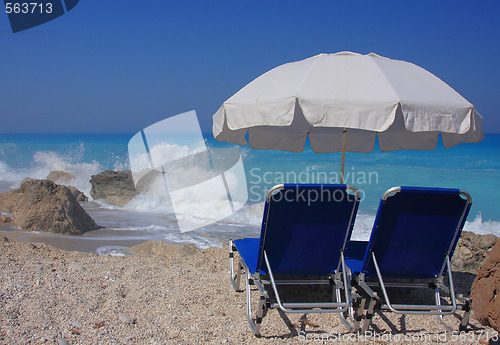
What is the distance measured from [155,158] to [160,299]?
18.1 m

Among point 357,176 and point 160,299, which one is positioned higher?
point 160,299

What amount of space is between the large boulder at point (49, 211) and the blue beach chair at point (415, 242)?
5013 millimetres

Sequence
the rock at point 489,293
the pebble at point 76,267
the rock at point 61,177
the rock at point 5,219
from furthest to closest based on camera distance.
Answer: the rock at point 61,177 → the rock at point 5,219 → the pebble at point 76,267 → the rock at point 489,293

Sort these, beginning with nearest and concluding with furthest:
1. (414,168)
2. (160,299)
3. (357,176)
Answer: (160,299)
(357,176)
(414,168)

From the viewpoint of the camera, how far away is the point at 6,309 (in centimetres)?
294

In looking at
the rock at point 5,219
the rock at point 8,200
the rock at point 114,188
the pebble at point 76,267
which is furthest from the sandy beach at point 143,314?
the rock at point 114,188

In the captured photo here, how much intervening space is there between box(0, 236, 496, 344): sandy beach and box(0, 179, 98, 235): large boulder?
2512 mm

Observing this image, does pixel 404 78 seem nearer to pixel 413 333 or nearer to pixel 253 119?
pixel 253 119

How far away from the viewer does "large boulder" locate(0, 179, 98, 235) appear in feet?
21.8

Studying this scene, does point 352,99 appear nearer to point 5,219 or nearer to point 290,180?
point 5,219

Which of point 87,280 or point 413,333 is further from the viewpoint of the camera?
point 87,280

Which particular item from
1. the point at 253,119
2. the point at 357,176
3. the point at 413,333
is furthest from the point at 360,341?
the point at 357,176

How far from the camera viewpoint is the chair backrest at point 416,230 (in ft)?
10.1

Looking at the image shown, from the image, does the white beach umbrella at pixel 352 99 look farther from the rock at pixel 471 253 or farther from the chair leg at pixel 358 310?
the rock at pixel 471 253
